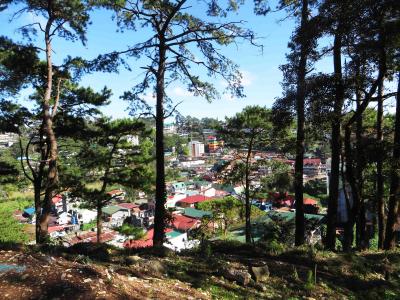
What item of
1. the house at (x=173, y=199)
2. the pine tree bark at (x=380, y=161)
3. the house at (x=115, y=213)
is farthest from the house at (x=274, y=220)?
the house at (x=173, y=199)

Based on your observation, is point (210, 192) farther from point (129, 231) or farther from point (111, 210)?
point (129, 231)

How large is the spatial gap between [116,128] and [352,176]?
9.04 meters

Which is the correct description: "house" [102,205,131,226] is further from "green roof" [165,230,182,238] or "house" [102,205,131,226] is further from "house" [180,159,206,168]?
"house" [180,159,206,168]

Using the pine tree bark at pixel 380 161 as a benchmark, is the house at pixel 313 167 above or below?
below

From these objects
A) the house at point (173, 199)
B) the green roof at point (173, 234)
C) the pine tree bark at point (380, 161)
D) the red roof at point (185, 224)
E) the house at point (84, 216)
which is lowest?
the house at point (84, 216)

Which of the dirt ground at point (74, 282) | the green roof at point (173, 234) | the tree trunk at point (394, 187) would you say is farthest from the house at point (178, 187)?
the dirt ground at point (74, 282)

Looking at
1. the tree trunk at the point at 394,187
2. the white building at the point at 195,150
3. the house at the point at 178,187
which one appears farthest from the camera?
the white building at the point at 195,150

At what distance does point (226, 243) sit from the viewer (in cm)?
694

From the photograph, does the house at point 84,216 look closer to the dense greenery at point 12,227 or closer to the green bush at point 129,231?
the dense greenery at point 12,227

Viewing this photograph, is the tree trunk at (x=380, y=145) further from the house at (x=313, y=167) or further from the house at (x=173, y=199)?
the house at (x=313, y=167)

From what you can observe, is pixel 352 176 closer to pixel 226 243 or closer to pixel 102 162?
pixel 226 243

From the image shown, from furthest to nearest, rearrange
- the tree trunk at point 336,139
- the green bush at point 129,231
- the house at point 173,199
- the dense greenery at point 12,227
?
the house at point 173,199
the dense greenery at point 12,227
the green bush at point 129,231
the tree trunk at point 336,139

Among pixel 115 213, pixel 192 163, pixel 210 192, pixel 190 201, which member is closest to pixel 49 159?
pixel 115 213

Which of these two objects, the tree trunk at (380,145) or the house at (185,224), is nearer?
the tree trunk at (380,145)
